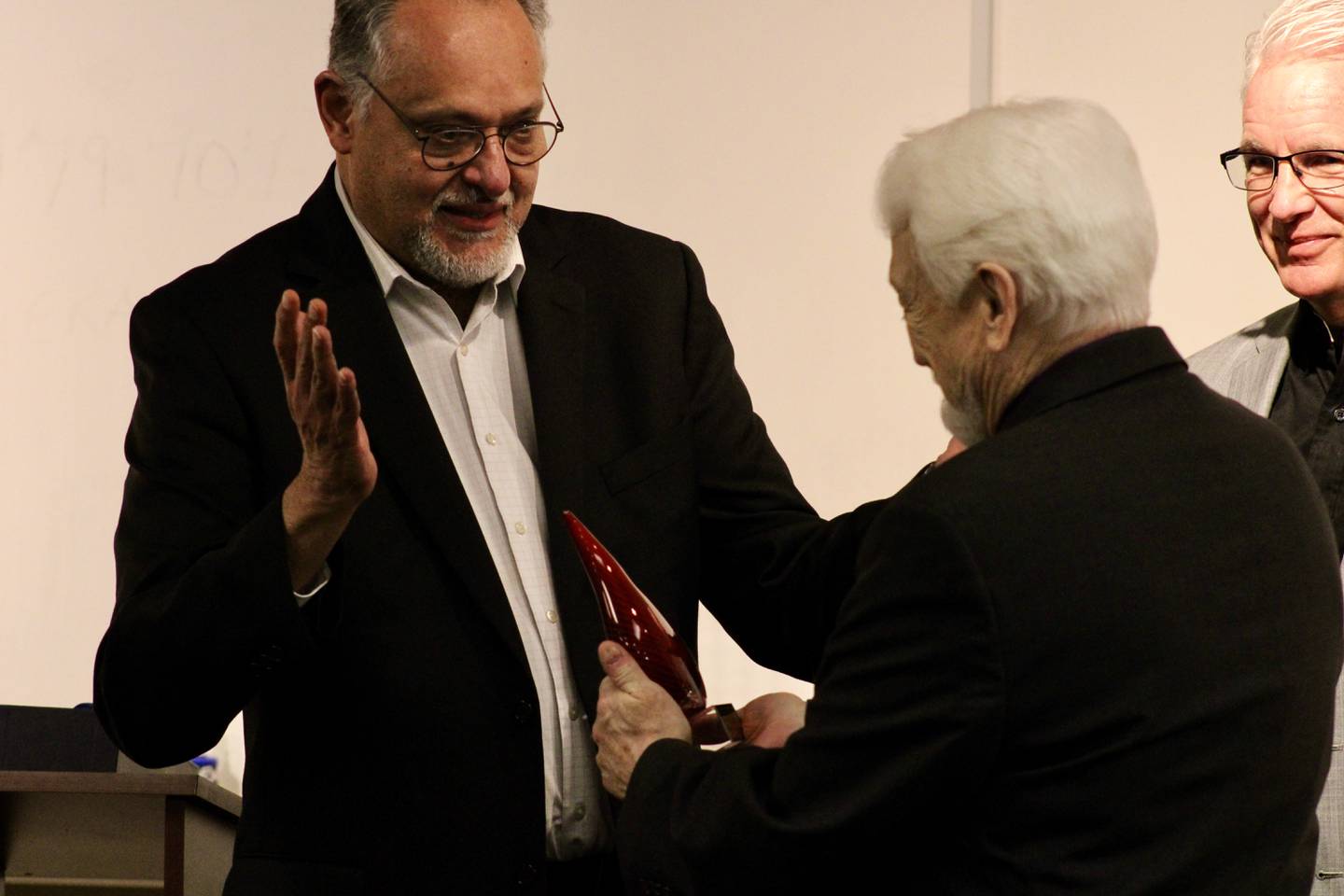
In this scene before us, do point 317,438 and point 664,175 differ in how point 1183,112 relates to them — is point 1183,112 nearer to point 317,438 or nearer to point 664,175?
point 664,175

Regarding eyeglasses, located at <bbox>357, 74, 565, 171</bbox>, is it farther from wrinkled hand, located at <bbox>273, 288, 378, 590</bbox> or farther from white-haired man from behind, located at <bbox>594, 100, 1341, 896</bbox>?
white-haired man from behind, located at <bbox>594, 100, 1341, 896</bbox>

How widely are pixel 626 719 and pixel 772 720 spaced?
0.81 feet

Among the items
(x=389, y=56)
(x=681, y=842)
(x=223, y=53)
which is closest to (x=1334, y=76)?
(x=389, y=56)

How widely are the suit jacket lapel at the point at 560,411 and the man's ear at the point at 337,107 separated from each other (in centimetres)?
28

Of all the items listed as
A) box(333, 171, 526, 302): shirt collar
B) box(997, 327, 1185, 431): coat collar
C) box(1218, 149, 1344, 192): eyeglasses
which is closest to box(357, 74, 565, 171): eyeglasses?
box(333, 171, 526, 302): shirt collar

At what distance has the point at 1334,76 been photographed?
7.00 ft

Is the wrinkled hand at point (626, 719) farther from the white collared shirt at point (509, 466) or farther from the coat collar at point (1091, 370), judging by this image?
the coat collar at point (1091, 370)

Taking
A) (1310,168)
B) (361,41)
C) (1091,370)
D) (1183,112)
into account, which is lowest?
(1091,370)

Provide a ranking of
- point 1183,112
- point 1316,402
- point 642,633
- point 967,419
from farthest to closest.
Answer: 1. point 1183,112
2. point 1316,402
3. point 642,633
4. point 967,419

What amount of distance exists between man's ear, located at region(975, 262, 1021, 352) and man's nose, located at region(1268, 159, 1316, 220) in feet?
2.87

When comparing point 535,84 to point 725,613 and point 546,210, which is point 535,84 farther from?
point 725,613

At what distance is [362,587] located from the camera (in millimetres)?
1877

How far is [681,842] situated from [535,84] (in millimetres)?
1054

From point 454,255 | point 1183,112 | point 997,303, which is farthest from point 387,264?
point 1183,112
